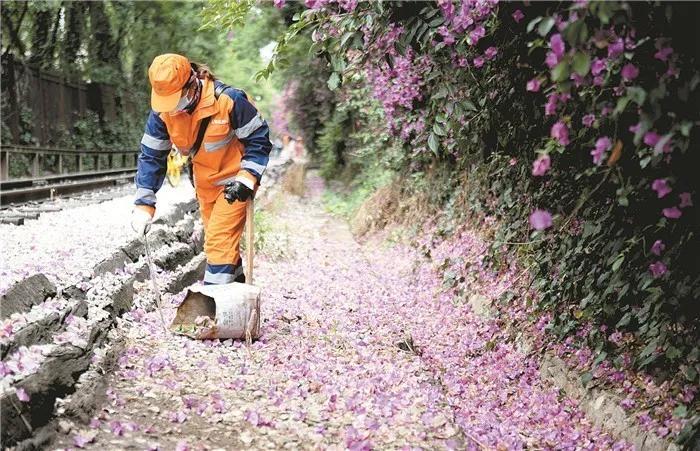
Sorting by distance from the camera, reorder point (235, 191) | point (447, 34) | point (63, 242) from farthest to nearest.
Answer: point (63, 242), point (235, 191), point (447, 34)

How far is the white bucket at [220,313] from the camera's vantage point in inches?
193

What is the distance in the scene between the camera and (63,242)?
6262 mm

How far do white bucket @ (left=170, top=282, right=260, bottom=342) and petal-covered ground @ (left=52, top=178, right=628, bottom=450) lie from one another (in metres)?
0.10

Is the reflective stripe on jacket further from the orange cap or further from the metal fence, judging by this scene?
the metal fence

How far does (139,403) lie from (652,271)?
263 centimetres

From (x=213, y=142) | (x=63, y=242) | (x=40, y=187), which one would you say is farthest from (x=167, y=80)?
(x=40, y=187)

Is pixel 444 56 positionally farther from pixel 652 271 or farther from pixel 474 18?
pixel 652 271

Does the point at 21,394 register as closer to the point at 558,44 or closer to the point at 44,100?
the point at 558,44

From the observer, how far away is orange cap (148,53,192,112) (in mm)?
4699

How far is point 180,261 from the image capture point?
23.4 feet

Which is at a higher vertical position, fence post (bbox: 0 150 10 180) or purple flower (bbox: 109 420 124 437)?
purple flower (bbox: 109 420 124 437)

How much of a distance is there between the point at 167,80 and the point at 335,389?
2.16 meters

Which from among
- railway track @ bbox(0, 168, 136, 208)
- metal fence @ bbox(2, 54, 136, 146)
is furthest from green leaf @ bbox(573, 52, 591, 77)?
metal fence @ bbox(2, 54, 136, 146)

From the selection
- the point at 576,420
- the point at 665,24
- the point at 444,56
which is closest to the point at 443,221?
the point at 444,56
